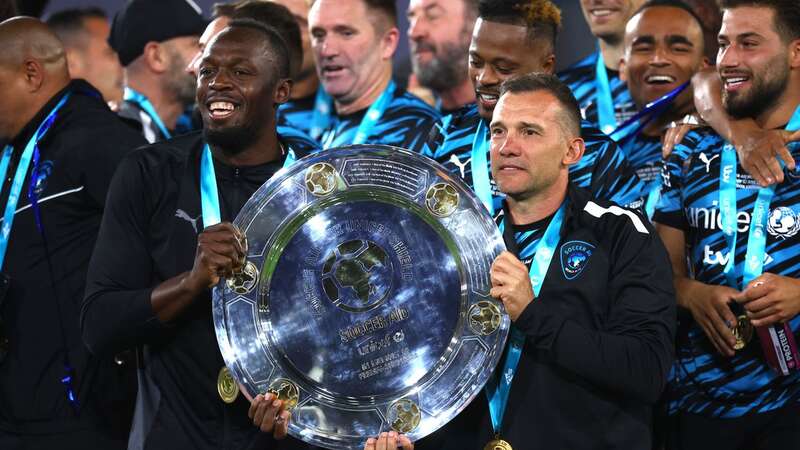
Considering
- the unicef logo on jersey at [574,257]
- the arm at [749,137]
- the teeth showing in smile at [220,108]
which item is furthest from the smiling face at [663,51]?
the teeth showing in smile at [220,108]

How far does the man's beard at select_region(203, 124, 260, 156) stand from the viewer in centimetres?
355

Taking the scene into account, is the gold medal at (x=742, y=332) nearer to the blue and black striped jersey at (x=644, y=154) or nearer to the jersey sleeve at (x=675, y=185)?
the jersey sleeve at (x=675, y=185)

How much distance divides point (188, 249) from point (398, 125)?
5.18 ft

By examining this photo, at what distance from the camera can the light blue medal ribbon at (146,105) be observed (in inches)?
226

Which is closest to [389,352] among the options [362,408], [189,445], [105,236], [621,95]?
[362,408]

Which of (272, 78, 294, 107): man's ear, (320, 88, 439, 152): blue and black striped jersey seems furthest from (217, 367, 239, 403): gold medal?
(320, 88, 439, 152): blue and black striped jersey

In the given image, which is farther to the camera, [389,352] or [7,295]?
[7,295]

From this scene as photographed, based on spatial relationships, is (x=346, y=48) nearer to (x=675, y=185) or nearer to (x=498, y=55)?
(x=498, y=55)

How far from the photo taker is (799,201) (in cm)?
385

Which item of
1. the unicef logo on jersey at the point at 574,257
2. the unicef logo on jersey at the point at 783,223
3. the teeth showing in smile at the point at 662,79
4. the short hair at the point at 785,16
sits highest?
the short hair at the point at 785,16

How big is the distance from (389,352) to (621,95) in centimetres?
214

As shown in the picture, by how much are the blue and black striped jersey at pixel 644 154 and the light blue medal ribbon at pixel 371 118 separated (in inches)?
39.2

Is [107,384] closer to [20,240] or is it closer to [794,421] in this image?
[20,240]

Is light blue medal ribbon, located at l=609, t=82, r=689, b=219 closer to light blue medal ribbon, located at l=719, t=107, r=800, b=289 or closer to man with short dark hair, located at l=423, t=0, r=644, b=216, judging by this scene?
man with short dark hair, located at l=423, t=0, r=644, b=216
